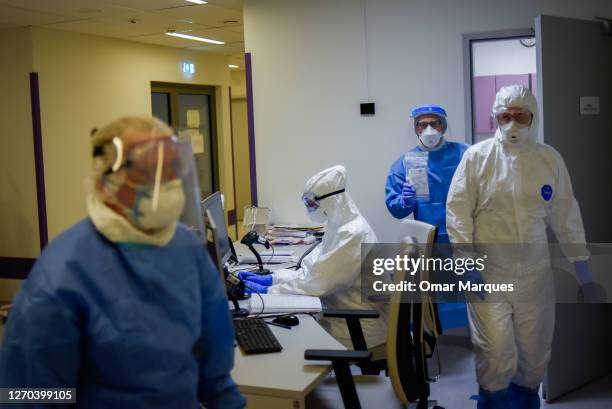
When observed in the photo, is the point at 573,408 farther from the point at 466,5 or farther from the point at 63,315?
the point at 63,315

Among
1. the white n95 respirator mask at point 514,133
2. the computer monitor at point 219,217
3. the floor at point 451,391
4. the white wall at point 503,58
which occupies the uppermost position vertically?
the white wall at point 503,58

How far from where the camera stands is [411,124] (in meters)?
4.35

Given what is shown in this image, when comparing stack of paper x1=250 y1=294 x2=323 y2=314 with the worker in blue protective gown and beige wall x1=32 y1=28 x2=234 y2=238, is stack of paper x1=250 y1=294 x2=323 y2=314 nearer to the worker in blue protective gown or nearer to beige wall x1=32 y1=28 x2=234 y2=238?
the worker in blue protective gown

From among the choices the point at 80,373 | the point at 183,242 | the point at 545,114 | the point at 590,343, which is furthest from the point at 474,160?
the point at 80,373

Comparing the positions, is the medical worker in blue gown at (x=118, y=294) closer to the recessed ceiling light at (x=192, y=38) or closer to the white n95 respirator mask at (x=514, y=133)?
the white n95 respirator mask at (x=514, y=133)

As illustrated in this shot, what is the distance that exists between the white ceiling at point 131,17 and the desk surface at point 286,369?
3290 mm

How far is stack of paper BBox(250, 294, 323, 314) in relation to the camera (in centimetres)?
265

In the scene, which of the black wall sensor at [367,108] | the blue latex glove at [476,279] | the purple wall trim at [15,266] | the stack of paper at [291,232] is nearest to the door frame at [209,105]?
the purple wall trim at [15,266]

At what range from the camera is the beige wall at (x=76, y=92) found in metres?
5.77

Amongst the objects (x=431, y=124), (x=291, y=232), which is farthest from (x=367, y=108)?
(x=291, y=232)

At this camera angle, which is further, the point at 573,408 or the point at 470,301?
the point at 573,408

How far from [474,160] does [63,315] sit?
2.23 m

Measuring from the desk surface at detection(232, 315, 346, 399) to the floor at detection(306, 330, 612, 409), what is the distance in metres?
0.28

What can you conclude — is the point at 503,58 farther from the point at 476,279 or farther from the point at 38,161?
the point at 38,161
